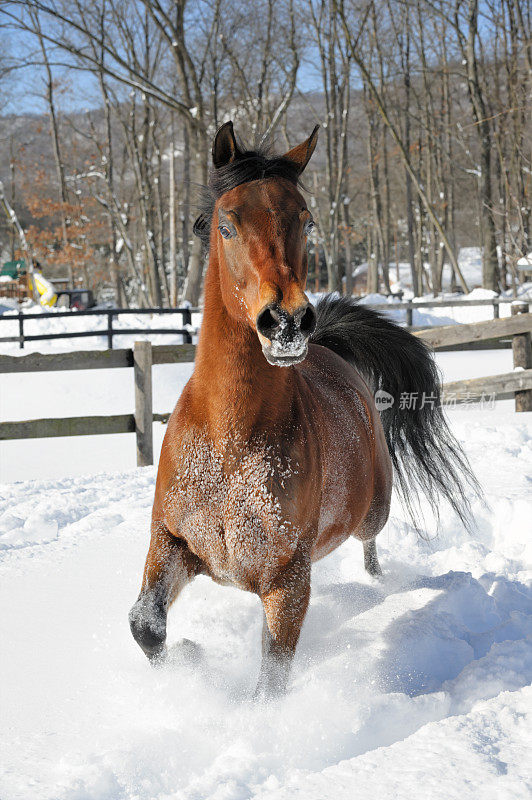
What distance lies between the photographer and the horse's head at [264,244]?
1874mm

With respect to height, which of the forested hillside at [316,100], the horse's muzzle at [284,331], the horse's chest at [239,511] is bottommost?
the horse's chest at [239,511]

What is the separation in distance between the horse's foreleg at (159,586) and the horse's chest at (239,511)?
0.14m

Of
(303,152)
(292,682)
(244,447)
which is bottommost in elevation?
(292,682)

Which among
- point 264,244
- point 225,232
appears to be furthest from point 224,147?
point 264,244

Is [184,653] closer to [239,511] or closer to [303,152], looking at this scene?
[239,511]

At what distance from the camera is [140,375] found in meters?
6.68

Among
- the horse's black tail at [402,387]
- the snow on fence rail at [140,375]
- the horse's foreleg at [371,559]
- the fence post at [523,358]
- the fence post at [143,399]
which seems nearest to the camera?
the horse's foreleg at [371,559]

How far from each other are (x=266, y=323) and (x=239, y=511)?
70 cm

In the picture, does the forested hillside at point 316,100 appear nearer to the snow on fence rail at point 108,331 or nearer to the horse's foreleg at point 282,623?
the snow on fence rail at point 108,331

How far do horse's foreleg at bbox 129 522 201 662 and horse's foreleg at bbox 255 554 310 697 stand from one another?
1.07 feet

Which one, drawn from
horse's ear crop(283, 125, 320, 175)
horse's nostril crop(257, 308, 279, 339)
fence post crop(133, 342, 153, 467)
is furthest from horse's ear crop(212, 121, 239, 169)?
fence post crop(133, 342, 153, 467)

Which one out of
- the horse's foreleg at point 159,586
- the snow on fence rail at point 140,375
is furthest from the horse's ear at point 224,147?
the snow on fence rail at point 140,375

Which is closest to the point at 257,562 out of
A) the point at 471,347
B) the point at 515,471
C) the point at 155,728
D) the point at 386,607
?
the point at 155,728

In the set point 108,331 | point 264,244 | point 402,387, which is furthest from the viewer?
point 108,331
